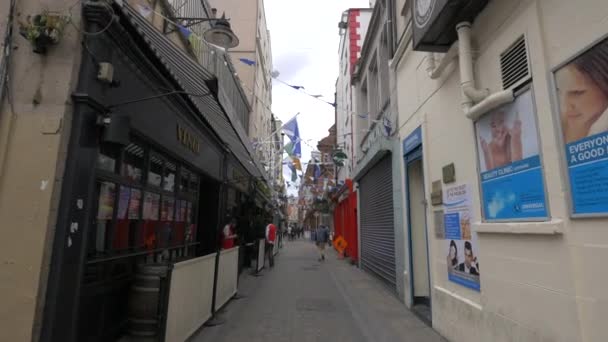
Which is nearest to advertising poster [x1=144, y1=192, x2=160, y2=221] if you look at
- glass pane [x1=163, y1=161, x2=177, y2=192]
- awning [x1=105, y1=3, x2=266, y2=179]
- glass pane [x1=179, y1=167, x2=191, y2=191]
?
glass pane [x1=163, y1=161, x2=177, y2=192]

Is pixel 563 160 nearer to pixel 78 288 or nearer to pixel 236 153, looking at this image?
pixel 78 288

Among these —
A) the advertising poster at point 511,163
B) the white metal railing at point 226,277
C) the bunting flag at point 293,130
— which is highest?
the bunting flag at point 293,130

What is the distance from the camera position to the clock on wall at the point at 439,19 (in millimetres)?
4445

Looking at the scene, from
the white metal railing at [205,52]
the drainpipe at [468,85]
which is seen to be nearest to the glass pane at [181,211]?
the white metal railing at [205,52]

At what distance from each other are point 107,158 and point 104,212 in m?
0.71

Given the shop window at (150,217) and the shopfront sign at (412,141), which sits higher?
the shopfront sign at (412,141)

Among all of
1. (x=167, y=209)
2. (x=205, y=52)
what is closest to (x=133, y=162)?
(x=167, y=209)

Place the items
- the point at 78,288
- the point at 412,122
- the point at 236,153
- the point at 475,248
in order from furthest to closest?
the point at 236,153 → the point at 412,122 → the point at 475,248 → the point at 78,288

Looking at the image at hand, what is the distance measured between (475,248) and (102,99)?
5211 mm

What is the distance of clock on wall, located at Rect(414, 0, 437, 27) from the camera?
4.82 m

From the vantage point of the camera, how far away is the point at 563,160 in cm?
317

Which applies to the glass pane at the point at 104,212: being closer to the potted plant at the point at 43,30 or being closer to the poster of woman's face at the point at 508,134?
the potted plant at the point at 43,30

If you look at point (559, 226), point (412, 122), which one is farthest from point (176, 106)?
point (559, 226)

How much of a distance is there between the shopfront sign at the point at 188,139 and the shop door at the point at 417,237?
15.5ft
